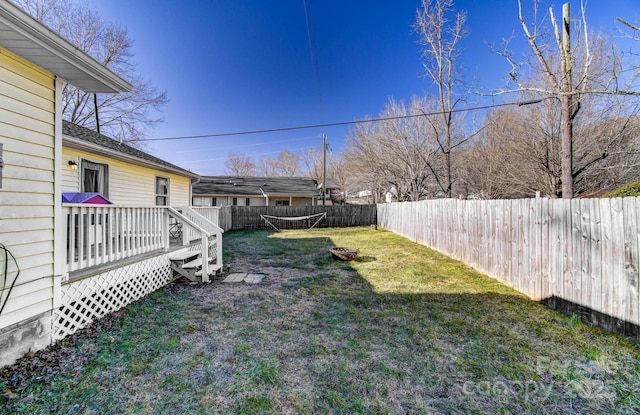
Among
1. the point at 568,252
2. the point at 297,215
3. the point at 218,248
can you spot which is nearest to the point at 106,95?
the point at 297,215

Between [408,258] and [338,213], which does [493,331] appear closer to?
[408,258]

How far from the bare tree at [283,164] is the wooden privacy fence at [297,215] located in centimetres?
1964

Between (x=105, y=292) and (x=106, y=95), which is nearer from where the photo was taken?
(x=105, y=292)

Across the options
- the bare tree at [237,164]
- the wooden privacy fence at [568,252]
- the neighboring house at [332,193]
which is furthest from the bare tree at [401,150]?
the bare tree at [237,164]

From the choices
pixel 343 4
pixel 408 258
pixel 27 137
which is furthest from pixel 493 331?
pixel 343 4

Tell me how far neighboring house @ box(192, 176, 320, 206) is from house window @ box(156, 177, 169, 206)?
952 cm

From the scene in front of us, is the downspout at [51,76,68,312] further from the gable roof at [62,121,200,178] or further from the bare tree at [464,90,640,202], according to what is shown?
the bare tree at [464,90,640,202]

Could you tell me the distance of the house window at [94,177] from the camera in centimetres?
617

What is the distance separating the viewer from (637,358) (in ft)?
7.48

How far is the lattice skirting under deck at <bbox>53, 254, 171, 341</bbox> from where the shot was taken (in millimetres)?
2723

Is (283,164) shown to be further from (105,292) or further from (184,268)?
(105,292)

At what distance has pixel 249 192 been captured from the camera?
1955 cm

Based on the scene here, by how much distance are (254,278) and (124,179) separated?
537 centimetres

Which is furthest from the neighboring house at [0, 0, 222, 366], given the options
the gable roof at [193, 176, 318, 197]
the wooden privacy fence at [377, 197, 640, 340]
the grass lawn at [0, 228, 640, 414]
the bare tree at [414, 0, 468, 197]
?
the gable roof at [193, 176, 318, 197]
